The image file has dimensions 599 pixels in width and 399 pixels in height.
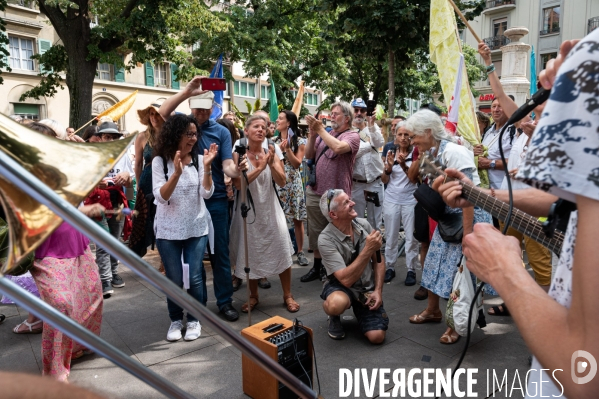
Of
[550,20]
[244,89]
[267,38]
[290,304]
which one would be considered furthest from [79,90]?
[550,20]

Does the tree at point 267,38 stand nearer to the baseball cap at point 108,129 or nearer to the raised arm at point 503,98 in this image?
the baseball cap at point 108,129

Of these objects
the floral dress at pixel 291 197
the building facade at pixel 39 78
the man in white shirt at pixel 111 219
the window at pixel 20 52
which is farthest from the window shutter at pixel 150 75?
the floral dress at pixel 291 197

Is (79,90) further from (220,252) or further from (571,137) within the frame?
(571,137)

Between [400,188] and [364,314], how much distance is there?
1.93 m

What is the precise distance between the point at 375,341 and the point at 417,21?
21.1ft

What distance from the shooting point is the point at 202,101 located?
402 centimetres

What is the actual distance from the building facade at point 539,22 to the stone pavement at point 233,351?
2823cm

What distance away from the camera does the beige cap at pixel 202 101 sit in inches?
157

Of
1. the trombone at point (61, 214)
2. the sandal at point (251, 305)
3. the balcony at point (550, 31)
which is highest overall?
the balcony at point (550, 31)

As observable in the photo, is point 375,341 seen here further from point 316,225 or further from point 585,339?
point 585,339

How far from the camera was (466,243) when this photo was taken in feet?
3.80

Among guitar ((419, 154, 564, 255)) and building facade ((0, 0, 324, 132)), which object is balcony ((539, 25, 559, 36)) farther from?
guitar ((419, 154, 564, 255))

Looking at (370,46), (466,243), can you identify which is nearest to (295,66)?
(370,46)

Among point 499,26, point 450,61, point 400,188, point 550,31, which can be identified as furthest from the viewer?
point 499,26
